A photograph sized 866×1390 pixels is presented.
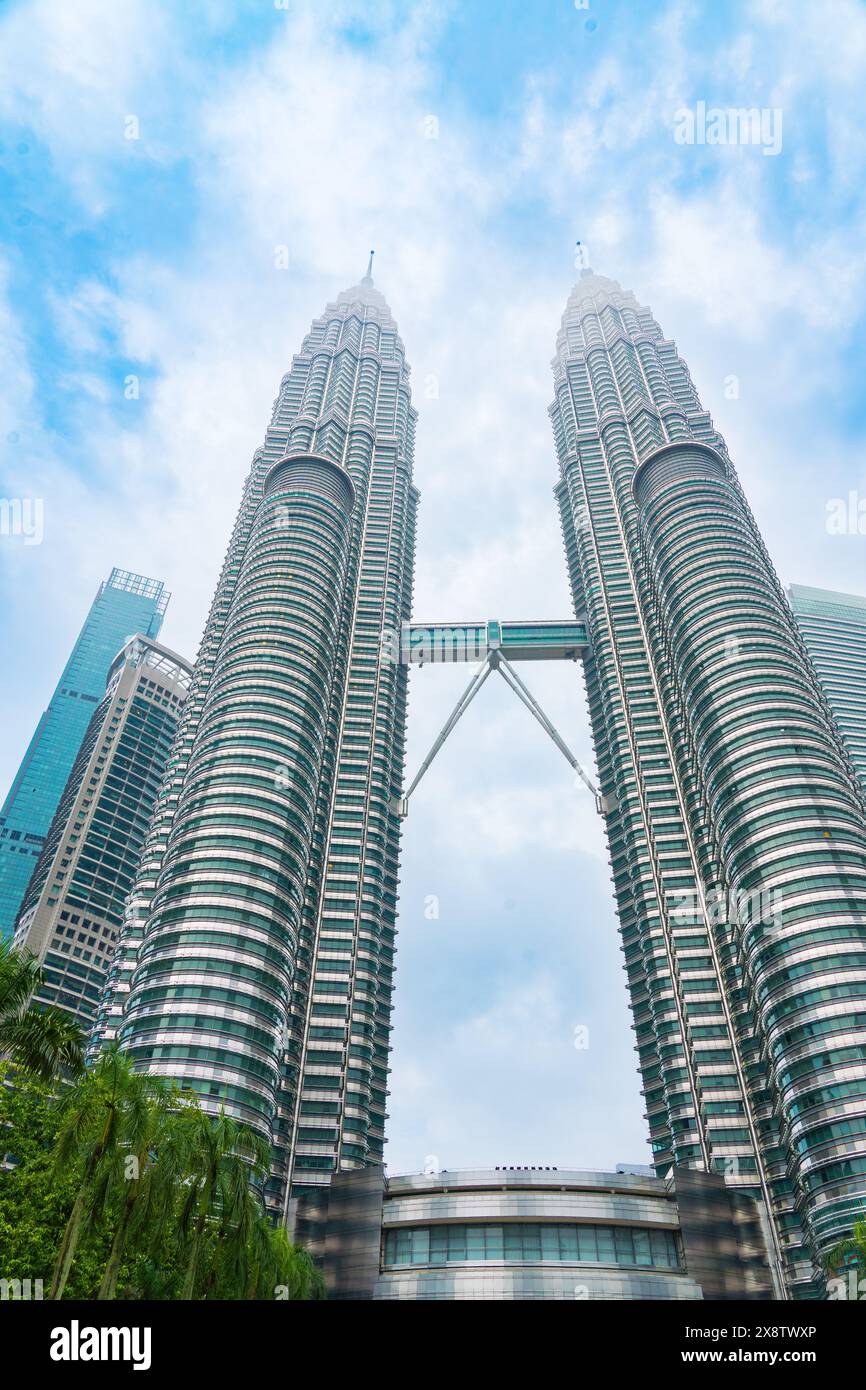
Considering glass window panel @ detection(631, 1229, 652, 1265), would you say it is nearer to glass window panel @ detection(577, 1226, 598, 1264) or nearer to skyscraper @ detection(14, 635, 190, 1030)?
glass window panel @ detection(577, 1226, 598, 1264)

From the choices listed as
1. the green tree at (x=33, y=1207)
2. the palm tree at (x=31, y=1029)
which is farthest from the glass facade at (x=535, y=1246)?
the palm tree at (x=31, y=1029)

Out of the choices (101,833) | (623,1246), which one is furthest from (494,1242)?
(101,833)

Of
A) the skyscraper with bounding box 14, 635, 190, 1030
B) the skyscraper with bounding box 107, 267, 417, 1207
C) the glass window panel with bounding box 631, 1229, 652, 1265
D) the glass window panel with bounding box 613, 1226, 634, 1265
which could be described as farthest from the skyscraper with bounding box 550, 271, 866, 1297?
the skyscraper with bounding box 14, 635, 190, 1030

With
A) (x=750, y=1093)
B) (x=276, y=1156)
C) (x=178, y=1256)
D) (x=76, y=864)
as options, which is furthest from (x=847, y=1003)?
(x=76, y=864)

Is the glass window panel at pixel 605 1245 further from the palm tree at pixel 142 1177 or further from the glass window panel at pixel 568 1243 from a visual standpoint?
the palm tree at pixel 142 1177

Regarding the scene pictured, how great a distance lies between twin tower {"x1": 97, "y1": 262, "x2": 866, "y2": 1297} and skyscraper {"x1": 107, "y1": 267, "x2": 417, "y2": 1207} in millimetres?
321

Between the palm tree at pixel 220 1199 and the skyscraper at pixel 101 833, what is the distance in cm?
10738

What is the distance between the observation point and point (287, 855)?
99625mm

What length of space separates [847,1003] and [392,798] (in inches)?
2868

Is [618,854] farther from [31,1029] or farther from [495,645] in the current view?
[31,1029]

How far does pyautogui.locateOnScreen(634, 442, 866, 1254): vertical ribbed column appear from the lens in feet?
252

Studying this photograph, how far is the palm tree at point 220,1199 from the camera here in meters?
32.2
